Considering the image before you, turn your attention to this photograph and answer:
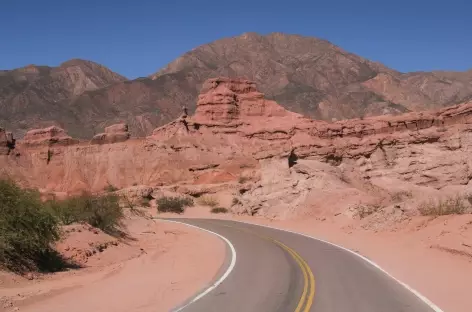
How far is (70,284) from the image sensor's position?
Result: 12492 millimetres

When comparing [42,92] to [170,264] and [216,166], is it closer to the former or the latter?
[216,166]

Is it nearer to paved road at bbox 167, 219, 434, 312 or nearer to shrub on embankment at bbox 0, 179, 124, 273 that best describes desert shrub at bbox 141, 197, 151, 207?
paved road at bbox 167, 219, 434, 312

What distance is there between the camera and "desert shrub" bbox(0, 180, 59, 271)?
1302 centimetres

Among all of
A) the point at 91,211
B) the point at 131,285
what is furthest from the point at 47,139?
the point at 131,285

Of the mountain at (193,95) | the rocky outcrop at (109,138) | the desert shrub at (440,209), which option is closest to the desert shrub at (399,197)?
the desert shrub at (440,209)

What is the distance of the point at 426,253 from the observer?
16156mm

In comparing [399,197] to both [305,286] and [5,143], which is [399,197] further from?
[5,143]

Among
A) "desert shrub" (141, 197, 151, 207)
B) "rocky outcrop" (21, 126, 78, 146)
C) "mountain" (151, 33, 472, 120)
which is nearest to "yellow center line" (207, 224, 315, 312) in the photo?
"desert shrub" (141, 197, 151, 207)

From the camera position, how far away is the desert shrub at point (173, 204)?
1692 inches

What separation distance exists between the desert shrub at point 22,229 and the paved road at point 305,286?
210 inches

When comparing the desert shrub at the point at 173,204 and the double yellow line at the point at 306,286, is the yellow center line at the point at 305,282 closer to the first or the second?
the double yellow line at the point at 306,286

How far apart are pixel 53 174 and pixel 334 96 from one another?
10921 cm

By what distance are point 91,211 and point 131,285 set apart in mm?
10663

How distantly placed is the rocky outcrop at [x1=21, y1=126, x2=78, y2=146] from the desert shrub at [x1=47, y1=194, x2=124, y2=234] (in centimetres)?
5475
